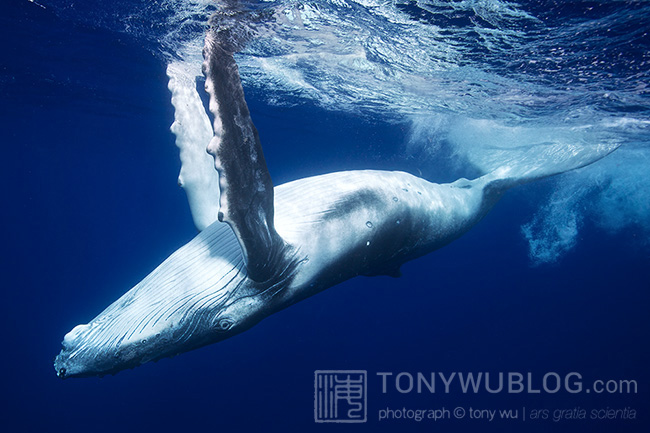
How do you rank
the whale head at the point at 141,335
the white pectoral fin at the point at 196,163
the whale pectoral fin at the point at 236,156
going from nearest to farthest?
the whale pectoral fin at the point at 236,156
the whale head at the point at 141,335
the white pectoral fin at the point at 196,163

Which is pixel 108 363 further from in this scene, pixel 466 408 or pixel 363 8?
pixel 466 408

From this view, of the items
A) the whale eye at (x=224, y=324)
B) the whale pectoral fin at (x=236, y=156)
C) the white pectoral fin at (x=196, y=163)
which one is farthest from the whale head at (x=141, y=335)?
the white pectoral fin at (x=196, y=163)

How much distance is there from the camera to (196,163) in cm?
514

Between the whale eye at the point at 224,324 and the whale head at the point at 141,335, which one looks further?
the whale eye at the point at 224,324

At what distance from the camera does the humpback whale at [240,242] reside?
2361 mm

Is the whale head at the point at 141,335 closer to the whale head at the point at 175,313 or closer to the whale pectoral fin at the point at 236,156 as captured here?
the whale head at the point at 175,313

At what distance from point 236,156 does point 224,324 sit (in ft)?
5.58

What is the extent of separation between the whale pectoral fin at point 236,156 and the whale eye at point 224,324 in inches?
30.6

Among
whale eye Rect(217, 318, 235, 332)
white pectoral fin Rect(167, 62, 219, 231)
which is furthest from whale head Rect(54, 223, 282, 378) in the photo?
white pectoral fin Rect(167, 62, 219, 231)

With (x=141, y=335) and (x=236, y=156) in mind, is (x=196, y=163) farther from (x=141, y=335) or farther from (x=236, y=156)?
(x=236, y=156)

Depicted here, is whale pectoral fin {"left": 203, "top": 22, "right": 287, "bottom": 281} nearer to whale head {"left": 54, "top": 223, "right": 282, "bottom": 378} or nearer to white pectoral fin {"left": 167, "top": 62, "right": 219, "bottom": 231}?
whale head {"left": 54, "top": 223, "right": 282, "bottom": 378}

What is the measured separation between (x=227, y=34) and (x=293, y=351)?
2984 centimetres

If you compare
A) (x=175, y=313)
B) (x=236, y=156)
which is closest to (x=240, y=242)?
(x=236, y=156)

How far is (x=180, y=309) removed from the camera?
119 inches
